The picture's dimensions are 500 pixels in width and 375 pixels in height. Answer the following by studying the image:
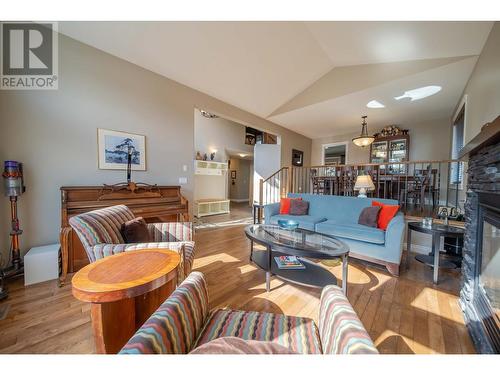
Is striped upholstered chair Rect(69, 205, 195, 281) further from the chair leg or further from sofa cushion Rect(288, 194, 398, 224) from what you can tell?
sofa cushion Rect(288, 194, 398, 224)

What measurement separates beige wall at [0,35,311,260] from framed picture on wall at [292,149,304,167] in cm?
398

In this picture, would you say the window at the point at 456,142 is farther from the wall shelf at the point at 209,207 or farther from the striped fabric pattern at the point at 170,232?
the wall shelf at the point at 209,207

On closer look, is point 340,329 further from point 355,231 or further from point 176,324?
point 355,231

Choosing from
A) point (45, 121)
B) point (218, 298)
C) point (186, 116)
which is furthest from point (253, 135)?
point (218, 298)

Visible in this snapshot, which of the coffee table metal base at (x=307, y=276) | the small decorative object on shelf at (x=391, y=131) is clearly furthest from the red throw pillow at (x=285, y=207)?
the small decorative object on shelf at (x=391, y=131)

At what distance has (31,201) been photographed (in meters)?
2.33

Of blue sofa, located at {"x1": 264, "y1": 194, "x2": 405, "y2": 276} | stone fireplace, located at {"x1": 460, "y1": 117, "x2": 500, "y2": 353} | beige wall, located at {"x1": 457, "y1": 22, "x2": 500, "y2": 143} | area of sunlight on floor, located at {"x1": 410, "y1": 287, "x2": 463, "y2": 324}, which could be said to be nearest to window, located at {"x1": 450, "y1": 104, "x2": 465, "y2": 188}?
beige wall, located at {"x1": 457, "y1": 22, "x2": 500, "y2": 143}

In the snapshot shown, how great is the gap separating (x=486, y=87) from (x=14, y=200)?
17.7 feet

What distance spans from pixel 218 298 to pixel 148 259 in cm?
86

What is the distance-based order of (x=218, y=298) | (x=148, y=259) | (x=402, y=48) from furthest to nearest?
1. (x=402, y=48)
2. (x=218, y=298)
3. (x=148, y=259)

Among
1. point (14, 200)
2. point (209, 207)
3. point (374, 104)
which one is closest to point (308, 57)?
point (374, 104)

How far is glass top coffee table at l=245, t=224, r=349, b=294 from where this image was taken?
1717 mm
